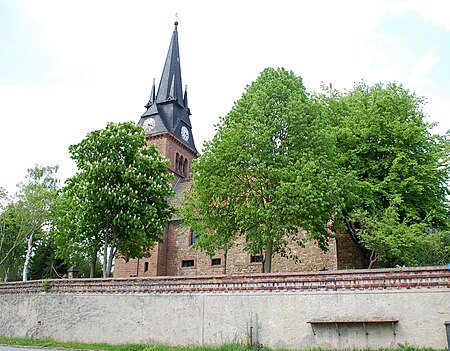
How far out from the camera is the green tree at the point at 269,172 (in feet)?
56.1

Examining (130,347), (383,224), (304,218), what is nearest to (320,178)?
(304,218)

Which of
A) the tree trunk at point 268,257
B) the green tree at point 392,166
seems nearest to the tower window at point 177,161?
the green tree at point 392,166

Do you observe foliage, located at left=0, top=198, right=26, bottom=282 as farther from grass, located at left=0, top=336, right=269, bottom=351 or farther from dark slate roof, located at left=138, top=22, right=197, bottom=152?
grass, located at left=0, top=336, right=269, bottom=351

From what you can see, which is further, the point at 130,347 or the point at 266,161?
the point at 266,161

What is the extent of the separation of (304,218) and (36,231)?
30.9 meters

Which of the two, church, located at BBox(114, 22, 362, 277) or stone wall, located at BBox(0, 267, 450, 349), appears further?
church, located at BBox(114, 22, 362, 277)

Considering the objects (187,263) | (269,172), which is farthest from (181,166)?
(269,172)

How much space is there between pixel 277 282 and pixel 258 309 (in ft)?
3.20

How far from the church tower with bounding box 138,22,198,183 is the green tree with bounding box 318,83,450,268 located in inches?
848

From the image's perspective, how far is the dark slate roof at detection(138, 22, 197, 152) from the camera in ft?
144

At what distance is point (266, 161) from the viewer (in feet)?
58.7

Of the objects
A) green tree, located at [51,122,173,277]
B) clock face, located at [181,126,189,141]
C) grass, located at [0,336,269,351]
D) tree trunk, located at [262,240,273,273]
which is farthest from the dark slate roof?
grass, located at [0,336,269,351]

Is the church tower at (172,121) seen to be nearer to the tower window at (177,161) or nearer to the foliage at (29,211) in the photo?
the tower window at (177,161)

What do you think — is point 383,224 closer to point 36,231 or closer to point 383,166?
point 383,166
